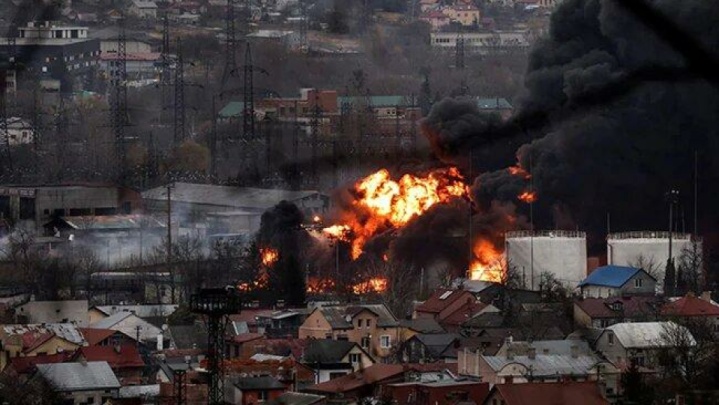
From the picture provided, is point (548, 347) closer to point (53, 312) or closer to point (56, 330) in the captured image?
point (56, 330)

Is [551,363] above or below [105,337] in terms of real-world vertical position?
above

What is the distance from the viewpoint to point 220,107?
3595 inches

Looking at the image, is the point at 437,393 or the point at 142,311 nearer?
the point at 437,393

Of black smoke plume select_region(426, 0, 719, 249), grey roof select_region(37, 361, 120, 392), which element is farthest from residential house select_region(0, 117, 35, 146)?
grey roof select_region(37, 361, 120, 392)

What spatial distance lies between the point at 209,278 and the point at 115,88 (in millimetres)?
42419

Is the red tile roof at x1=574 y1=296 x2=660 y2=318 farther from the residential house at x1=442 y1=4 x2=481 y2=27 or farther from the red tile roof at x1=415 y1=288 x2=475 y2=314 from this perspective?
the residential house at x1=442 y1=4 x2=481 y2=27

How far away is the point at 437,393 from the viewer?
3384 cm

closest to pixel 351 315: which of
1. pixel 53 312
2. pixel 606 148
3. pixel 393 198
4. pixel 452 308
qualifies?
pixel 452 308

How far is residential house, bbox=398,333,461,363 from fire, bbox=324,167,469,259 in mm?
15764

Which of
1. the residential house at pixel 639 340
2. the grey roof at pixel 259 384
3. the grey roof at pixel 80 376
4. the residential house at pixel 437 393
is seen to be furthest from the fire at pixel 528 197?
the residential house at pixel 437 393

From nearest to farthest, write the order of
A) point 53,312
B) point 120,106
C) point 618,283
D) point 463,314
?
point 463,314 < point 53,312 < point 618,283 < point 120,106

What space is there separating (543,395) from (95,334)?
39.3 ft

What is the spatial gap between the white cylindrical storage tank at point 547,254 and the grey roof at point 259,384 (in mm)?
18214

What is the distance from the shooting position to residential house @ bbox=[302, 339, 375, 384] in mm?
38719
